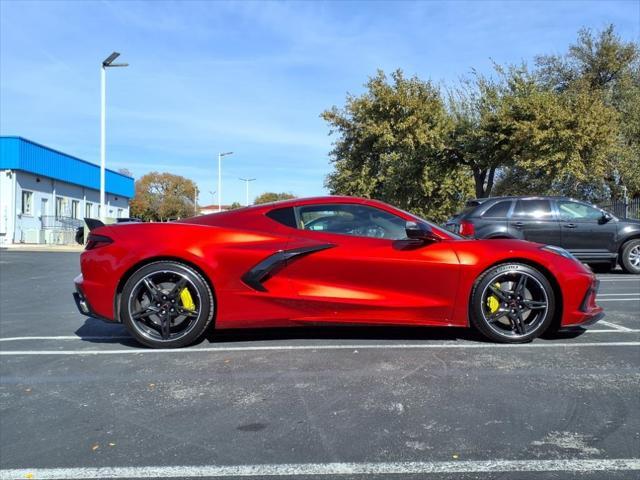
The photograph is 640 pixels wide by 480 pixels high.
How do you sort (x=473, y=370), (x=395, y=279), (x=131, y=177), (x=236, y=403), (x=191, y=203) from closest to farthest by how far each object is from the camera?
(x=236, y=403) < (x=473, y=370) < (x=395, y=279) < (x=131, y=177) < (x=191, y=203)

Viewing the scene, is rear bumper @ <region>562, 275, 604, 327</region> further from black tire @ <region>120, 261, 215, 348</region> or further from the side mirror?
black tire @ <region>120, 261, 215, 348</region>

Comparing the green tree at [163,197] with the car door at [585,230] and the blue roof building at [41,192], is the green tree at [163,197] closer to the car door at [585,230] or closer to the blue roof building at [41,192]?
the blue roof building at [41,192]

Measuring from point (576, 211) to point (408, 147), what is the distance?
43.2 feet

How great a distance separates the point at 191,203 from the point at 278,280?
8723 cm

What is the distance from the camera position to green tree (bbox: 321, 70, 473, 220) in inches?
919

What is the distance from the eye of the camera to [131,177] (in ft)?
184

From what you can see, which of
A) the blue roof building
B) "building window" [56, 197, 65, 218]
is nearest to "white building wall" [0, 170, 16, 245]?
the blue roof building

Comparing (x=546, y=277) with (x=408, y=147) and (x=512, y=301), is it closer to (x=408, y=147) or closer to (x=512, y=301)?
(x=512, y=301)

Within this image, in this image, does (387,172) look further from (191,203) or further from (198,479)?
(191,203)

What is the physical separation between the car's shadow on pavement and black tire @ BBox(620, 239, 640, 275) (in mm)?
6536

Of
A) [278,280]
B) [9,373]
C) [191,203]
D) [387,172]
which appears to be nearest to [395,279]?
[278,280]

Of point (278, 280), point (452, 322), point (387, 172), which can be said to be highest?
point (387, 172)

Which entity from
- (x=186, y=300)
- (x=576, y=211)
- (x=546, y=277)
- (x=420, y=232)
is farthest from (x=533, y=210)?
(x=186, y=300)

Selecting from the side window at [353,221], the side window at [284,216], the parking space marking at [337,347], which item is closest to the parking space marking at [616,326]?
the parking space marking at [337,347]
